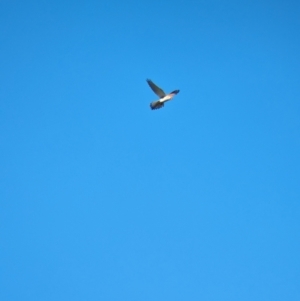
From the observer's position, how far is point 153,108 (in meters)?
11.7

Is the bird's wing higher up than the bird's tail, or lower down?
higher up

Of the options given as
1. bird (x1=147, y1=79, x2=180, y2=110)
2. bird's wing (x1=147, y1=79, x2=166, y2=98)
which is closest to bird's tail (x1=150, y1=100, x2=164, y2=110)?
bird (x1=147, y1=79, x2=180, y2=110)

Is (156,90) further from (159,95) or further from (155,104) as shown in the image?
(155,104)

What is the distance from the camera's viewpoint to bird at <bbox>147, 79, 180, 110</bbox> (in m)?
11.6

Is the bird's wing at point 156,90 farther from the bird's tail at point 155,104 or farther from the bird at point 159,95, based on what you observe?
the bird's tail at point 155,104

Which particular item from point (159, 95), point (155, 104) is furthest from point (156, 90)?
point (155, 104)

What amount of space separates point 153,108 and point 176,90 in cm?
64

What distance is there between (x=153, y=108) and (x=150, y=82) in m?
0.54

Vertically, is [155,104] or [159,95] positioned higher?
[159,95]

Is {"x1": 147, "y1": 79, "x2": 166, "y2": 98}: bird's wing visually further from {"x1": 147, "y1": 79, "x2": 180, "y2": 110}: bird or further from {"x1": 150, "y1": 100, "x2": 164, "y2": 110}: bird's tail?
{"x1": 150, "y1": 100, "x2": 164, "y2": 110}: bird's tail

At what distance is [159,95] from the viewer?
11898 millimetres

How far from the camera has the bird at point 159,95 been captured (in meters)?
11.6

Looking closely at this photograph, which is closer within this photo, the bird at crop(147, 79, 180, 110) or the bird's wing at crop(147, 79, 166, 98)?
the bird at crop(147, 79, 180, 110)

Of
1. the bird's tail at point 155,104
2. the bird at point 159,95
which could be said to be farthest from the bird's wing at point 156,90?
the bird's tail at point 155,104
